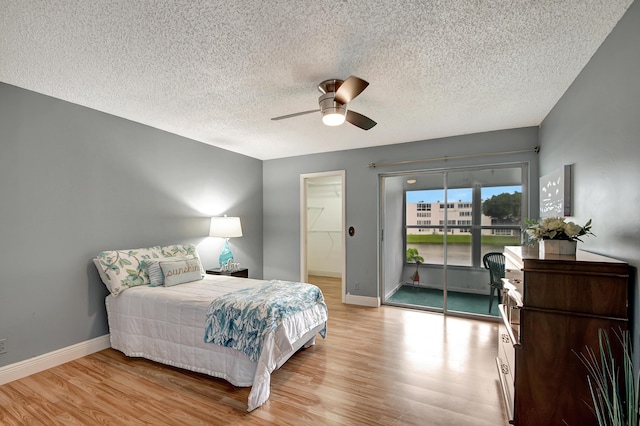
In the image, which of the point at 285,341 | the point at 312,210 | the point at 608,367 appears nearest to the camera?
the point at 608,367

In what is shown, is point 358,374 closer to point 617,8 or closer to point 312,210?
point 617,8

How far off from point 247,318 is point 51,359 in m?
2.05

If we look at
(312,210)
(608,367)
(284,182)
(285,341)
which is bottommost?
(285,341)

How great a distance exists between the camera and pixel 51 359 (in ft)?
8.55

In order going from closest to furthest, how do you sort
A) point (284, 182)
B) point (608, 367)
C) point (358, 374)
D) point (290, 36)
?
point (608, 367), point (290, 36), point (358, 374), point (284, 182)

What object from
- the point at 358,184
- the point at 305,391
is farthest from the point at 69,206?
the point at 358,184

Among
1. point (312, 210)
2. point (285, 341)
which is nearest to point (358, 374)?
point (285, 341)

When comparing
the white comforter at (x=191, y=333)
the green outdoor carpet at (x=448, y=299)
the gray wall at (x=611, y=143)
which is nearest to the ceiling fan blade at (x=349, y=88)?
the gray wall at (x=611, y=143)

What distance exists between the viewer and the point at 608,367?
1.46 metres

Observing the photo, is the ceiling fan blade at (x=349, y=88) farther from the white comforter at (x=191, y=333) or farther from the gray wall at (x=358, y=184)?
the white comforter at (x=191, y=333)

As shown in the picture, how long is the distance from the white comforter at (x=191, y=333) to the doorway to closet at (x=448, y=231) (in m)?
2.15

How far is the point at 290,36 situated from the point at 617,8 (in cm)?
187

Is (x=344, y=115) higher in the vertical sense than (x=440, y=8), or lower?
lower

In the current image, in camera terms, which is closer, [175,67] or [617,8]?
[617,8]
